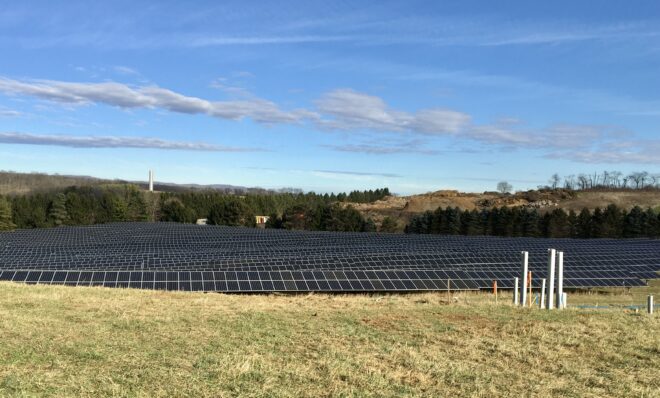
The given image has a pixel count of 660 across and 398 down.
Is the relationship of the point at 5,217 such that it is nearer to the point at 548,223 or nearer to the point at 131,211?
the point at 131,211

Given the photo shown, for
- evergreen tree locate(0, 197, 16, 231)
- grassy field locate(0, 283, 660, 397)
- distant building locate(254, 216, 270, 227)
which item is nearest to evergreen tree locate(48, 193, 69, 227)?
evergreen tree locate(0, 197, 16, 231)

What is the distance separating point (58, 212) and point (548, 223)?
7015 cm

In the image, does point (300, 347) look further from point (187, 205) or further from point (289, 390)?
point (187, 205)

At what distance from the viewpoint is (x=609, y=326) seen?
12.5 m

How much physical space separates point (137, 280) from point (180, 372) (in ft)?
58.5

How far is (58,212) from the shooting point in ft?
272

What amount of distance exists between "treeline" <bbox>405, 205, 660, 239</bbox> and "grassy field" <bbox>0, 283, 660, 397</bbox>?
192 feet

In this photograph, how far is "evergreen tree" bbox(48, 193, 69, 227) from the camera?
8244 centimetres

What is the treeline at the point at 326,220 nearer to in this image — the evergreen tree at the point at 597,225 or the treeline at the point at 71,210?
the treeline at the point at 71,210

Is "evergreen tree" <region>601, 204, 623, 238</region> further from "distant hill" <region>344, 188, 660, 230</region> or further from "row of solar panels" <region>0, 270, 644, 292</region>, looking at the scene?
"row of solar panels" <region>0, 270, 644, 292</region>

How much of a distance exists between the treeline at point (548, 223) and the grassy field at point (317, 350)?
192ft

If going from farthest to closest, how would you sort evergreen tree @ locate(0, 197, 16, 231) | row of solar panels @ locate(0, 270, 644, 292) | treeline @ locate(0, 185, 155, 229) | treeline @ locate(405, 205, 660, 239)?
treeline @ locate(0, 185, 155, 229) → evergreen tree @ locate(0, 197, 16, 231) → treeline @ locate(405, 205, 660, 239) → row of solar panels @ locate(0, 270, 644, 292)

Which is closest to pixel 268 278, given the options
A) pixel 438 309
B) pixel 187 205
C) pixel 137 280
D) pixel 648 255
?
pixel 137 280

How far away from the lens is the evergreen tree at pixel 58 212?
270ft
